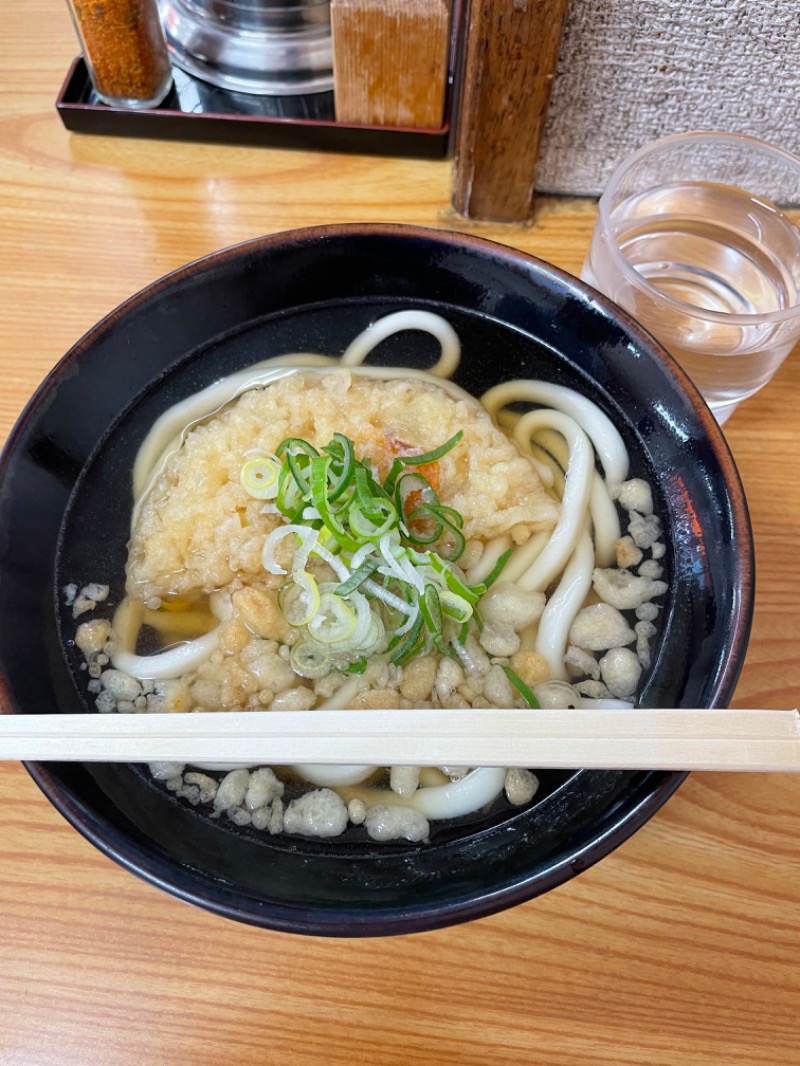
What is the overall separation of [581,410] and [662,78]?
737 millimetres

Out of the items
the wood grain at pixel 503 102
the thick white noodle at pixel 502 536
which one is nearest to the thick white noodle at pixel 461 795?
the thick white noodle at pixel 502 536

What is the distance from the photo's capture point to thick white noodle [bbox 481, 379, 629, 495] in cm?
135

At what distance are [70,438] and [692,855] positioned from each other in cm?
119

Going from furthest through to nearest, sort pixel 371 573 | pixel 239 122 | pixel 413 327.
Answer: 1. pixel 239 122
2. pixel 413 327
3. pixel 371 573

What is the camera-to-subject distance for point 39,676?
1.10 m

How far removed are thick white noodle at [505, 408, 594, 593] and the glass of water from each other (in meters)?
0.23

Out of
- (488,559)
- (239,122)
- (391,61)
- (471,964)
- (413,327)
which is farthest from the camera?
(239,122)

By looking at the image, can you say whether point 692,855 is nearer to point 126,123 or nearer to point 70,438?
point 70,438

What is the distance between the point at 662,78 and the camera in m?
1.55

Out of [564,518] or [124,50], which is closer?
[564,518]

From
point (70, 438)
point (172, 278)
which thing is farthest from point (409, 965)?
point (172, 278)

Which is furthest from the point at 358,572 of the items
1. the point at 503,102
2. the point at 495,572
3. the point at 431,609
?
the point at 503,102

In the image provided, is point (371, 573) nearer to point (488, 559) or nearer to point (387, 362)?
point (488, 559)

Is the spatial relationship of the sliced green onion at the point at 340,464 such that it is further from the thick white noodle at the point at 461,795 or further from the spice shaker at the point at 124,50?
the spice shaker at the point at 124,50
